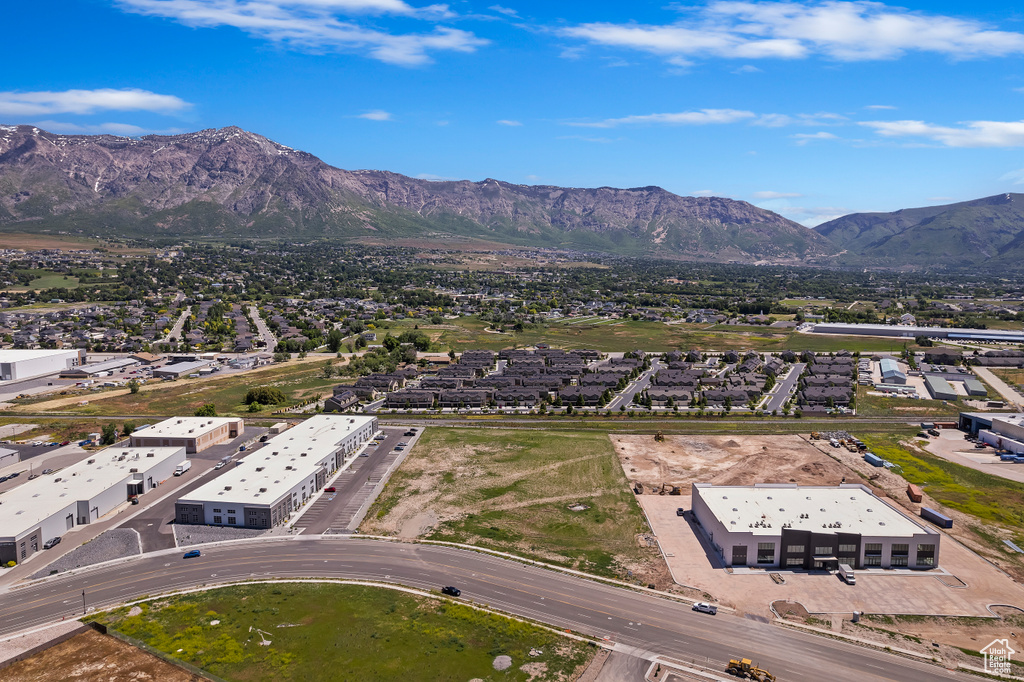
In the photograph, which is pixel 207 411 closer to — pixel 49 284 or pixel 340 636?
pixel 340 636

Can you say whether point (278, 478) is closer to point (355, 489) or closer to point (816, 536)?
point (355, 489)

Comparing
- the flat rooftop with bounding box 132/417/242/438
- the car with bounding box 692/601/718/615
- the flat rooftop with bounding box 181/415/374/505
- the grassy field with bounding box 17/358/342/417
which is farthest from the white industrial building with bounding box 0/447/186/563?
the car with bounding box 692/601/718/615

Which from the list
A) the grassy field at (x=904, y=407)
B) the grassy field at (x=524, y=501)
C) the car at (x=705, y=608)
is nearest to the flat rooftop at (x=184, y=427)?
the grassy field at (x=524, y=501)

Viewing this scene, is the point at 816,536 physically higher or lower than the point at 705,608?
higher

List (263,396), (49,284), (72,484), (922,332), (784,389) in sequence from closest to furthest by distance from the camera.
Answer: (72,484) < (263,396) < (784,389) < (922,332) < (49,284)

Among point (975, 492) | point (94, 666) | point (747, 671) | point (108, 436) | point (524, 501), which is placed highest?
point (108, 436)

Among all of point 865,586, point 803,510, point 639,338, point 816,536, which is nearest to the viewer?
point 865,586

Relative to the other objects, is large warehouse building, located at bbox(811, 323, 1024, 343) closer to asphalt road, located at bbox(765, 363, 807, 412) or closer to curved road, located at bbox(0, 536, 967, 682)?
asphalt road, located at bbox(765, 363, 807, 412)

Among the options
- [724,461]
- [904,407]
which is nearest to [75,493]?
[724,461]

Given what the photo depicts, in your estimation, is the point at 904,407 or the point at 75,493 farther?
the point at 904,407
